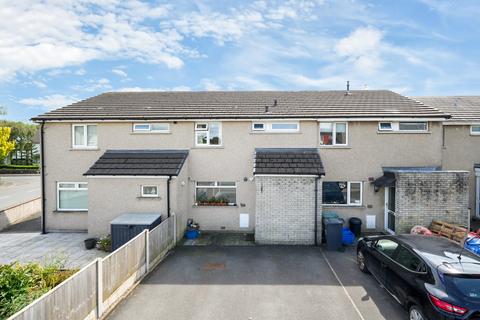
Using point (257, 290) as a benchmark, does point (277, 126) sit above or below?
above

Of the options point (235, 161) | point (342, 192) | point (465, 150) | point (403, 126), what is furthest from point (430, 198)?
point (235, 161)

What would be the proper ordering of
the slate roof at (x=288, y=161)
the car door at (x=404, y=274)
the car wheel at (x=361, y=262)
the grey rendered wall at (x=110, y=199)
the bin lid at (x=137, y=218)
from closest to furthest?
the car door at (x=404, y=274)
the car wheel at (x=361, y=262)
the bin lid at (x=137, y=218)
the slate roof at (x=288, y=161)
the grey rendered wall at (x=110, y=199)

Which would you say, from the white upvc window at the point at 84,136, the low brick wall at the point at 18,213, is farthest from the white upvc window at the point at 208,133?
the low brick wall at the point at 18,213

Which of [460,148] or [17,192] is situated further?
[17,192]

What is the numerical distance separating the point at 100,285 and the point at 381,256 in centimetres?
715

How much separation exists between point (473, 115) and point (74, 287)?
19.5m

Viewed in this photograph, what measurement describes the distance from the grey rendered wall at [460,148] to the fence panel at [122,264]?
15.8m

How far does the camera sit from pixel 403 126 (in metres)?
13.2

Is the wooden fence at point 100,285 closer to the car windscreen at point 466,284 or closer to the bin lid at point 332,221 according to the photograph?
the bin lid at point 332,221

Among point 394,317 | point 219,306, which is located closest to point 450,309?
point 394,317

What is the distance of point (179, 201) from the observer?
473 inches

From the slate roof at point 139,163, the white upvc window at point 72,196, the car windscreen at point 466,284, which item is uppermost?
the slate roof at point 139,163

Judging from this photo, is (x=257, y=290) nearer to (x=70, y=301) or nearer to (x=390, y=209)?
(x=70, y=301)

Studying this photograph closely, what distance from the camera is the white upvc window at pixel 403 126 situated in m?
13.2
